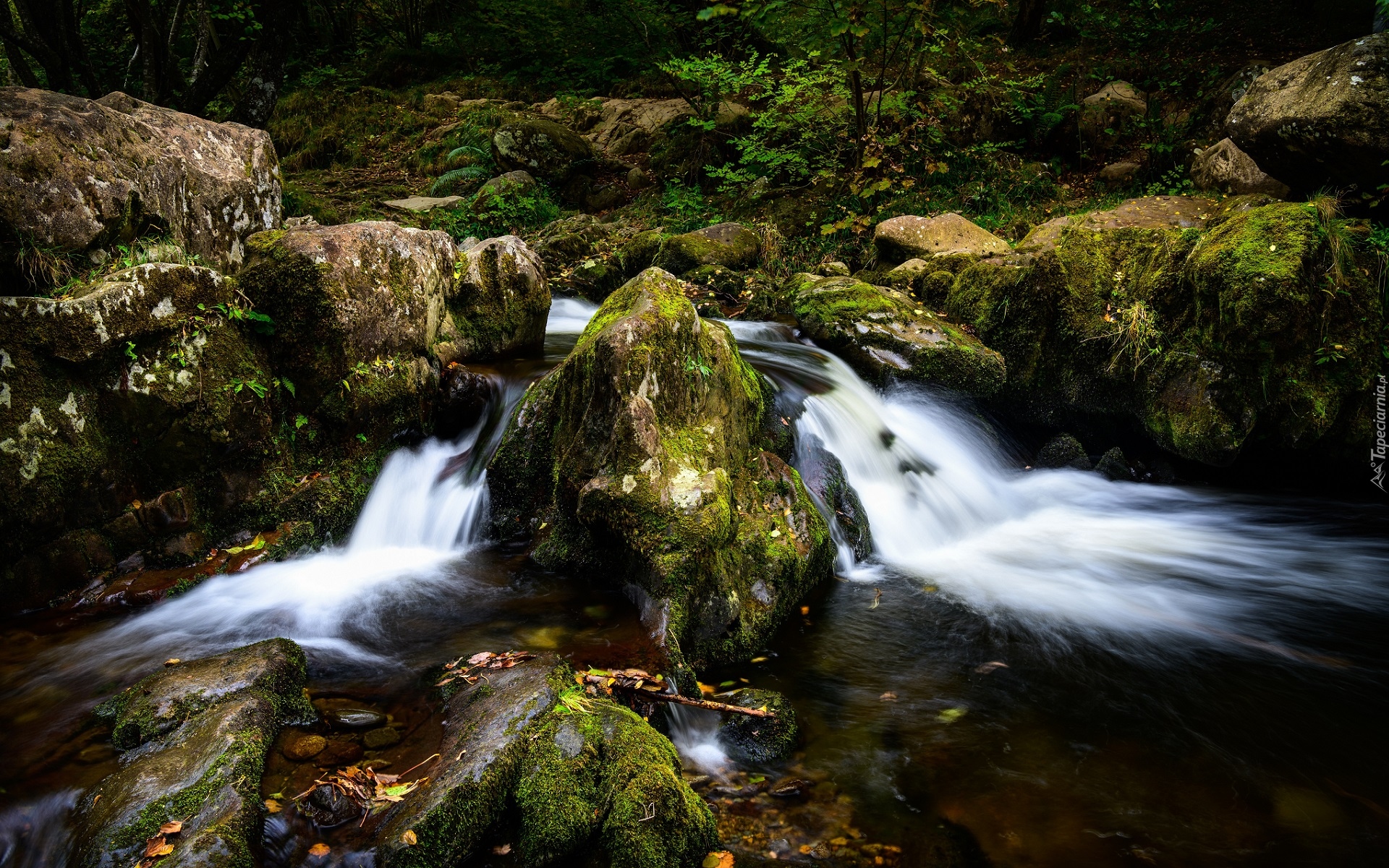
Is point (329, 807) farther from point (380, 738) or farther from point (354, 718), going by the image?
point (354, 718)

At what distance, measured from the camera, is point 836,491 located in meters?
5.95

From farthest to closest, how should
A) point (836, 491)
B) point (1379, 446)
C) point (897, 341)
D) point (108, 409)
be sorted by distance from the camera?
point (897, 341), point (1379, 446), point (836, 491), point (108, 409)

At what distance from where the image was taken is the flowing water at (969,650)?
10.2 feet

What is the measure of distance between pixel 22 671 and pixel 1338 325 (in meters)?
9.89

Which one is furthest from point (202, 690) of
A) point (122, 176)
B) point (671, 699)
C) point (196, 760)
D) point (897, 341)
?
point (897, 341)

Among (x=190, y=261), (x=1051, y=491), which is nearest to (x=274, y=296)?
(x=190, y=261)

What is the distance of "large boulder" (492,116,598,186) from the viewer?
15102mm

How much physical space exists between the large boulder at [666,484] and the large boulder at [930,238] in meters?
5.56

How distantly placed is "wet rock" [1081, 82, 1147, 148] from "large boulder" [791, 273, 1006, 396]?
7038 mm

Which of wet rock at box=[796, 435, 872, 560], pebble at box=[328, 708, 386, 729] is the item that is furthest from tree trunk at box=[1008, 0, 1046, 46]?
pebble at box=[328, 708, 386, 729]

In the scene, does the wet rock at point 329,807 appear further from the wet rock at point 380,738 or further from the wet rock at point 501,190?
the wet rock at point 501,190

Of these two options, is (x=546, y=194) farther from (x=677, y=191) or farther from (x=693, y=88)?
(x=693, y=88)

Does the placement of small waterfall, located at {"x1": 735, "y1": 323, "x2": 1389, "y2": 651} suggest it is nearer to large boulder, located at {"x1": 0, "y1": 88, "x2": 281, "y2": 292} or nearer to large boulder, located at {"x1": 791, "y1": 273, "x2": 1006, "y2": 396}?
large boulder, located at {"x1": 791, "y1": 273, "x2": 1006, "y2": 396}

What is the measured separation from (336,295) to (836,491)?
4.07 metres
